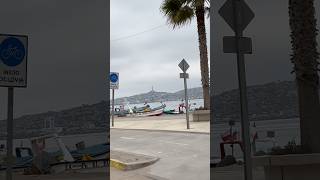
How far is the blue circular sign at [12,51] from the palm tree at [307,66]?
15.7 feet

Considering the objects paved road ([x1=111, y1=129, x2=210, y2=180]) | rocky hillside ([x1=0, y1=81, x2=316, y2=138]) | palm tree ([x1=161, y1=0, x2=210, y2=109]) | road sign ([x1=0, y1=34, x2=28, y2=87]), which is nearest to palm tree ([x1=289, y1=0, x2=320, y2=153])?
rocky hillside ([x1=0, y1=81, x2=316, y2=138])

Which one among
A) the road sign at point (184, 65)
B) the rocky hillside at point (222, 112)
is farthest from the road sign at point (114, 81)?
the rocky hillside at point (222, 112)

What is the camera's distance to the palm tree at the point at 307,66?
969cm

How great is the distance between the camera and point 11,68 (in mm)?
7465

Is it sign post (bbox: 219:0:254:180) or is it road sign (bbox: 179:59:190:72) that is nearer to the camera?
sign post (bbox: 219:0:254:180)

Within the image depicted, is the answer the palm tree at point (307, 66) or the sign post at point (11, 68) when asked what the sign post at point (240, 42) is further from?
the sign post at point (11, 68)

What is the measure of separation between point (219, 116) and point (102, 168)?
7.73 ft

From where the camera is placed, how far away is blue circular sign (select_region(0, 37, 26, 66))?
7477 millimetres

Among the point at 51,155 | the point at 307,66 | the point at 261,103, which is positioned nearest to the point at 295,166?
the point at 261,103

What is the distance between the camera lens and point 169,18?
917 inches

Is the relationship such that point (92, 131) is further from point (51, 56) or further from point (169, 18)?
point (169, 18)

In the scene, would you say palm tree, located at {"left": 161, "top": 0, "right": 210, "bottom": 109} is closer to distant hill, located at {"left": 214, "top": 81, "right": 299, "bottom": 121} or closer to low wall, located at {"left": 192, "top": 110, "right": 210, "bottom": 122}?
low wall, located at {"left": 192, "top": 110, "right": 210, "bottom": 122}

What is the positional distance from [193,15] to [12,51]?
17037mm

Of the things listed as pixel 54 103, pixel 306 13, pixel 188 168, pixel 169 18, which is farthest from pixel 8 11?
pixel 169 18
